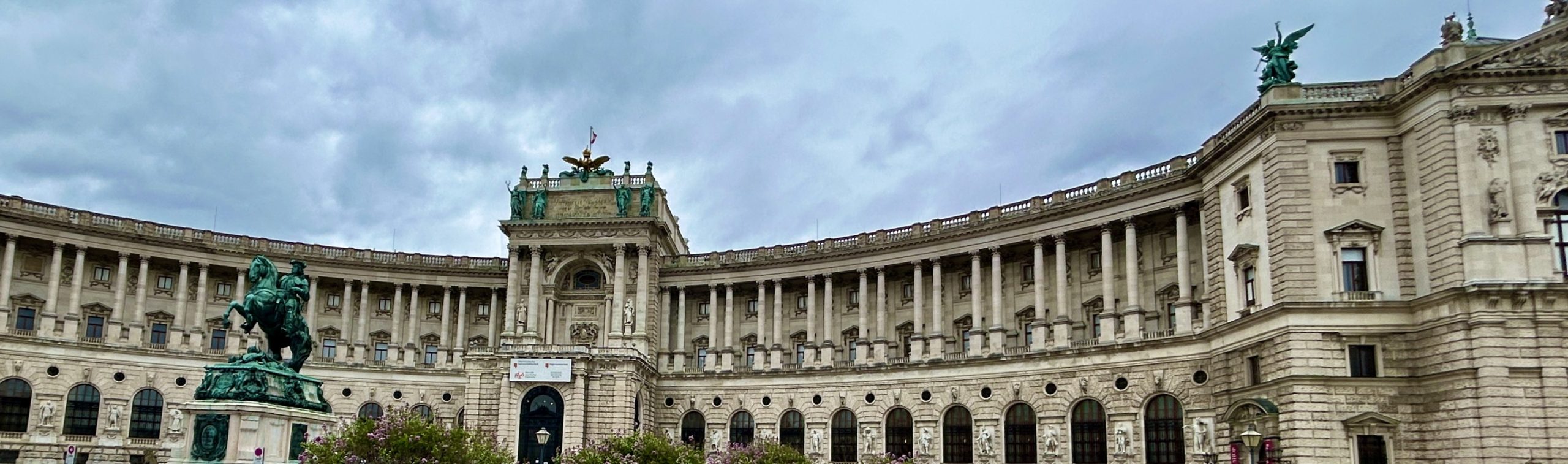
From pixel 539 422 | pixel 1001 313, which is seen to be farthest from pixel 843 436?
pixel 539 422

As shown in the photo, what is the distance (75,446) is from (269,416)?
39629mm

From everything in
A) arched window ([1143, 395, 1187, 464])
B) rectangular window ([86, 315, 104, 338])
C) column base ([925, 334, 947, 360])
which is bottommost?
arched window ([1143, 395, 1187, 464])

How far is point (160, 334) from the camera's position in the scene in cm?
7081

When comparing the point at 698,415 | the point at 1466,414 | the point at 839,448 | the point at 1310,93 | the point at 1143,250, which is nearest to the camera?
the point at 1466,414

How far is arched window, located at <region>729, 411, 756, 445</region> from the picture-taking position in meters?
71.7

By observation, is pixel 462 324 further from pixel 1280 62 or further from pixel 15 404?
pixel 1280 62

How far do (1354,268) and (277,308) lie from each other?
1502 inches

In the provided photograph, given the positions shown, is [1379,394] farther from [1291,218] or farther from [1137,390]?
[1137,390]

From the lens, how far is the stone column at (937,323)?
6506cm

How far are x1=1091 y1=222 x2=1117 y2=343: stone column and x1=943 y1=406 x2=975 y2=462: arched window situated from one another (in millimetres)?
9069

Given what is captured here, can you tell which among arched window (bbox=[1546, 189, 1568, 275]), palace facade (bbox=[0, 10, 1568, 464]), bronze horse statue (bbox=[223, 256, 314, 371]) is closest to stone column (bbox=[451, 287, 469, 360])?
palace facade (bbox=[0, 10, 1568, 464])

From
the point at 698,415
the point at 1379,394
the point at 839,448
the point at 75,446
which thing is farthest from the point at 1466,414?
the point at 75,446

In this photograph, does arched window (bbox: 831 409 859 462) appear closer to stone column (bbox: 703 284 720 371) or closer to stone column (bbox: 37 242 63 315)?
stone column (bbox: 703 284 720 371)

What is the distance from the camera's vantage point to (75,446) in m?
64.0
